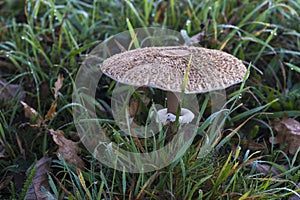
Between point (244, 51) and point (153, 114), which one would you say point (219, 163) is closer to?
point (153, 114)

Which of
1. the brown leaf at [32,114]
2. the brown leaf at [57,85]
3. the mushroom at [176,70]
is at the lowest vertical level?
the brown leaf at [32,114]

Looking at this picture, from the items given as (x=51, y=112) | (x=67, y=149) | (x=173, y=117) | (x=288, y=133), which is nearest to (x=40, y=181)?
(x=67, y=149)

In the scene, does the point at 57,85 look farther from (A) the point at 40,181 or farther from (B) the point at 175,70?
(B) the point at 175,70

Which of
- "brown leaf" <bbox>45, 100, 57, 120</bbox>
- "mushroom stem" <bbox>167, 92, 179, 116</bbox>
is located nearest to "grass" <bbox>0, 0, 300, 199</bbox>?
"brown leaf" <bbox>45, 100, 57, 120</bbox>

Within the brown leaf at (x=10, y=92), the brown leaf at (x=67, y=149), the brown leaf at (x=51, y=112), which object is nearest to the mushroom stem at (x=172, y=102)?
the brown leaf at (x=67, y=149)

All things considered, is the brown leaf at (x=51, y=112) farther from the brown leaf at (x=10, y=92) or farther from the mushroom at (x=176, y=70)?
the mushroom at (x=176, y=70)

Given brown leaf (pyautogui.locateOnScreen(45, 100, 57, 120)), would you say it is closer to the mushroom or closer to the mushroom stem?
the mushroom

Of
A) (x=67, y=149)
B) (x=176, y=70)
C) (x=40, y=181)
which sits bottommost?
(x=40, y=181)

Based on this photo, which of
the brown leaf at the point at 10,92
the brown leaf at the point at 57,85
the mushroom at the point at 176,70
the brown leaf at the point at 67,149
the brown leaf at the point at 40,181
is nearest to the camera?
the mushroom at the point at 176,70
